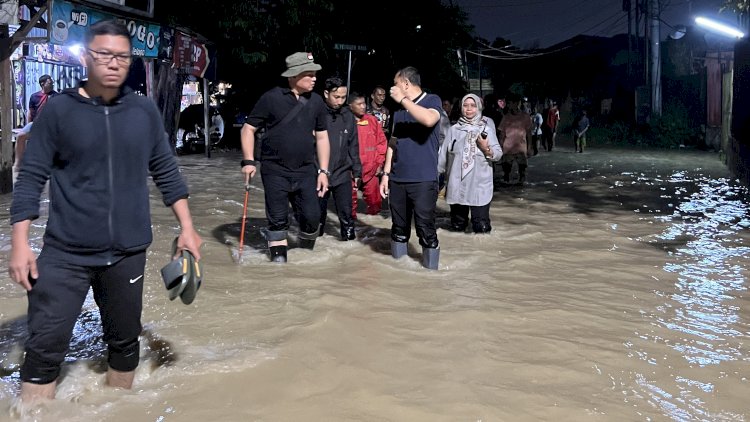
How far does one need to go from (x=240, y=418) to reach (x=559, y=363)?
1.86 meters

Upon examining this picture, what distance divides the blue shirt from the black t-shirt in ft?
2.57

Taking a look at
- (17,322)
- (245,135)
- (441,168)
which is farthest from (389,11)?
(17,322)

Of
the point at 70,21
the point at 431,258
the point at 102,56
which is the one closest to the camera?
the point at 102,56

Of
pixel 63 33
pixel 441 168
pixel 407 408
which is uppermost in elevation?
pixel 63 33

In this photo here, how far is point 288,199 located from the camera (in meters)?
6.27

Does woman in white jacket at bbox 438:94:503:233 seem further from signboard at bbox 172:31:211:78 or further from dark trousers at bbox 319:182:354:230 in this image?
signboard at bbox 172:31:211:78

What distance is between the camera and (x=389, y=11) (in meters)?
24.8

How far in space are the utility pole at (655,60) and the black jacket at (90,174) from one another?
2970 centimetres

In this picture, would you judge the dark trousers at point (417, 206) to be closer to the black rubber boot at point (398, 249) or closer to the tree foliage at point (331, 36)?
the black rubber boot at point (398, 249)

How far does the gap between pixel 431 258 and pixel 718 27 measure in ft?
54.7

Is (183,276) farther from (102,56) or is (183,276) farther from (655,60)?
(655,60)

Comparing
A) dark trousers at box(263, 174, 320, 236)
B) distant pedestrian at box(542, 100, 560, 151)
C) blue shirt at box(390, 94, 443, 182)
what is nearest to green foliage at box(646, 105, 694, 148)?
distant pedestrian at box(542, 100, 560, 151)

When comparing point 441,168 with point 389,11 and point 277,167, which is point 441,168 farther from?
point 389,11

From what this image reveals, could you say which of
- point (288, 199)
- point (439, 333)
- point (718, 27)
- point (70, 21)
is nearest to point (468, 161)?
point (288, 199)
